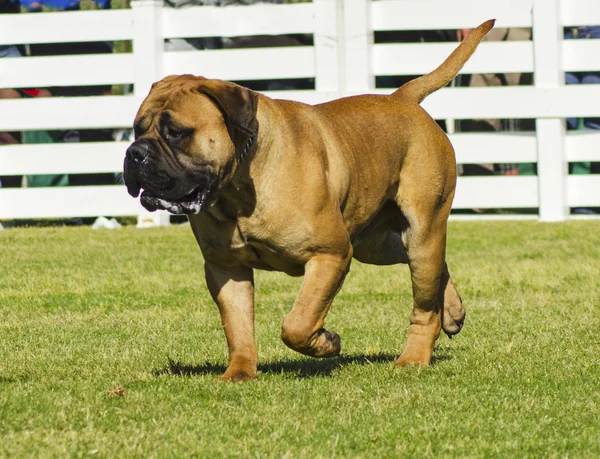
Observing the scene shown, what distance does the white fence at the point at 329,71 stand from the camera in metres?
13.8

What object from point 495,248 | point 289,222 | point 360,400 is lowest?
point 495,248

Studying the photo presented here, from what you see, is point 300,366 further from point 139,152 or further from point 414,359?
point 139,152

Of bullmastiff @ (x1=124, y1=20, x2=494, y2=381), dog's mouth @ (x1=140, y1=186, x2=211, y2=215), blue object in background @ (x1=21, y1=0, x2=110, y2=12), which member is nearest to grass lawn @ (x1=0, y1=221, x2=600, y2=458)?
bullmastiff @ (x1=124, y1=20, x2=494, y2=381)

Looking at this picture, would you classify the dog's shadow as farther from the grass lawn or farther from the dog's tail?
the dog's tail

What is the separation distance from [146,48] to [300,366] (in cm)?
889

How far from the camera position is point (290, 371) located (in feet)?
18.6

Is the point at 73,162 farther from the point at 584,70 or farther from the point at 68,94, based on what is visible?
the point at 584,70

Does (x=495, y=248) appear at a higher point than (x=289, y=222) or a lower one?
lower

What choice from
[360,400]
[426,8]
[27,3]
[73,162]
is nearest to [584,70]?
[426,8]

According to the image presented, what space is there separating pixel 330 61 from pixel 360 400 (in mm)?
9347

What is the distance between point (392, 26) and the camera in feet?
46.0

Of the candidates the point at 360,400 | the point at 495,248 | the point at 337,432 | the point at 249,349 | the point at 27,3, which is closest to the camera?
the point at 337,432

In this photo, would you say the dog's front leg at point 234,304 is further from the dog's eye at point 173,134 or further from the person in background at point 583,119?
the person in background at point 583,119

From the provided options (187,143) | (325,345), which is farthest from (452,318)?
(187,143)
